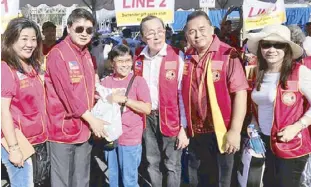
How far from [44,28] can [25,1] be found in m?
2.05

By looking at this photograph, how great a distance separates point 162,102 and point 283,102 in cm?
105

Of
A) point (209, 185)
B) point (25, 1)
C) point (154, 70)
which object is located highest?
point (25, 1)

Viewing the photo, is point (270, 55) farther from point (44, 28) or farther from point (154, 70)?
point (44, 28)

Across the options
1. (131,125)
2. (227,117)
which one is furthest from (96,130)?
(227,117)

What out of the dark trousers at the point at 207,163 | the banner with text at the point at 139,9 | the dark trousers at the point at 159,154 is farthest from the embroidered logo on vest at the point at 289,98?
the banner with text at the point at 139,9

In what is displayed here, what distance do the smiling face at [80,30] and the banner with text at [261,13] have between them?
3.46 metres

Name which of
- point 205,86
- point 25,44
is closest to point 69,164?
point 25,44

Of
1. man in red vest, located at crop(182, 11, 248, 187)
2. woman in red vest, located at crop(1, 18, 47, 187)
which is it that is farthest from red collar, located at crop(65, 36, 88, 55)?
man in red vest, located at crop(182, 11, 248, 187)

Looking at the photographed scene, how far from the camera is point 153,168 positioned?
3.79 m

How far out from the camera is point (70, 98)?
121 inches

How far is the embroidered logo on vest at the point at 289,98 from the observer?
2.95 meters

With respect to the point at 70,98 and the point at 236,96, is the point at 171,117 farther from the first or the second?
the point at 70,98

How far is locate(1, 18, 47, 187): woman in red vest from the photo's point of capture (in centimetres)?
282

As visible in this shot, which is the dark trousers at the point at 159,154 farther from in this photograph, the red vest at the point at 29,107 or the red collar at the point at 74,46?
the red vest at the point at 29,107
